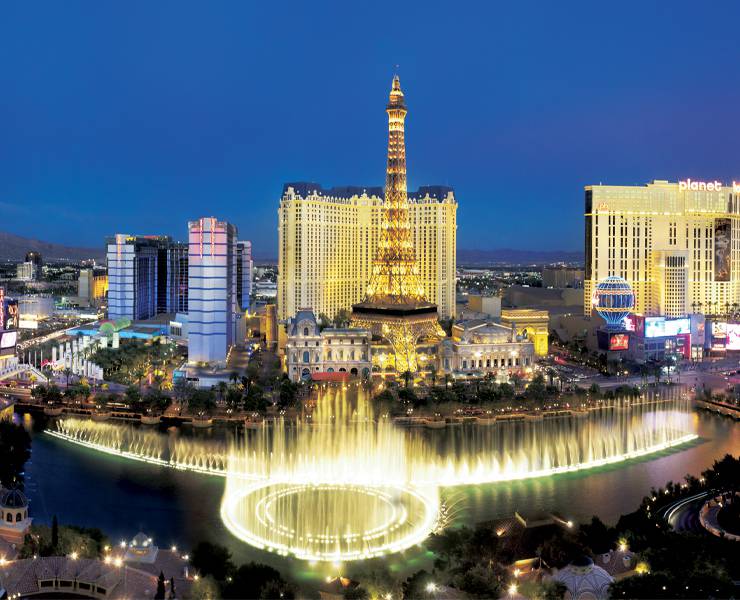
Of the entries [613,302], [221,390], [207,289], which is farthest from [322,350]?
[613,302]

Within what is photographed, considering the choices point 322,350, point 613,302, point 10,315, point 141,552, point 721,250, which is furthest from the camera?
point 721,250

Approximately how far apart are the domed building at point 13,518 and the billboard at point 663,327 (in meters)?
40.3

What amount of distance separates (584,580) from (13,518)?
1394cm

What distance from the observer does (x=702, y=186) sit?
62750mm

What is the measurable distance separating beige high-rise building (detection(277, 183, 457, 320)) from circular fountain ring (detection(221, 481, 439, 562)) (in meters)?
33.7

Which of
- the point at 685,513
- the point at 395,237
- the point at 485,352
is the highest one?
the point at 395,237

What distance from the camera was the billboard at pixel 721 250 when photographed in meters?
61.5

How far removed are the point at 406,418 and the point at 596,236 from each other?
33662 millimetres

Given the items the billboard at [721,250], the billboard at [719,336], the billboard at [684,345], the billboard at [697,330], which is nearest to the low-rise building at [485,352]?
the billboard at [684,345]

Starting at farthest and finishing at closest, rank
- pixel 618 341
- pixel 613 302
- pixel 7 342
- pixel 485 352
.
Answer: pixel 613 302 < pixel 618 341 < pixel 485 352 < pixel 7 342

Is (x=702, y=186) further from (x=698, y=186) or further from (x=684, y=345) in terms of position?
(x=684, y=345)

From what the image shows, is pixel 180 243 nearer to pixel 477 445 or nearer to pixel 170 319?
pixel 170 319

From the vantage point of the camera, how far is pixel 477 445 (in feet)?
98.4

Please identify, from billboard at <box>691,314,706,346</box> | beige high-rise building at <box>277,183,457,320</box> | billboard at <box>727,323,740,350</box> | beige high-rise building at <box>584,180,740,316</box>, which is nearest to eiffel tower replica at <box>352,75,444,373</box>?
beige high-rise building at <box>277,183,457,320</box>
